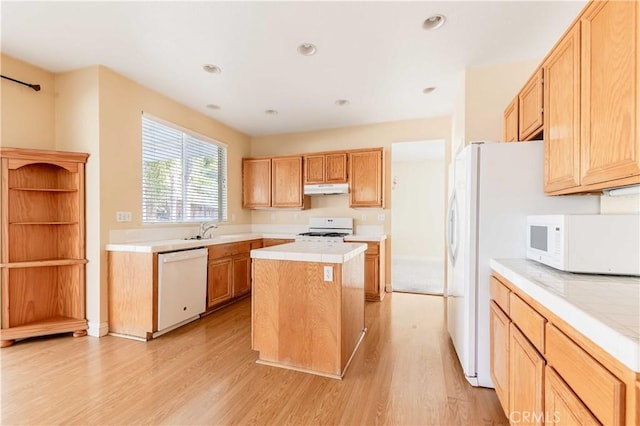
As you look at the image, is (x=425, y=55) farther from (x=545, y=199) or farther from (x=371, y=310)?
(x=371, y=310)

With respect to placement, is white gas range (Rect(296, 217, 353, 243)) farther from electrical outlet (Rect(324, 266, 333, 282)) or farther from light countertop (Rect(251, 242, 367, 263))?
electrical outlet (Rect(324, 266, 333, 282))

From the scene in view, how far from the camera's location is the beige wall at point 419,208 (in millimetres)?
6773

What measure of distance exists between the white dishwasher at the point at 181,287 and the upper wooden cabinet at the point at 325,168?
6.53ft

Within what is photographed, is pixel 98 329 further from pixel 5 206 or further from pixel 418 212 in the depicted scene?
pixel 418 212

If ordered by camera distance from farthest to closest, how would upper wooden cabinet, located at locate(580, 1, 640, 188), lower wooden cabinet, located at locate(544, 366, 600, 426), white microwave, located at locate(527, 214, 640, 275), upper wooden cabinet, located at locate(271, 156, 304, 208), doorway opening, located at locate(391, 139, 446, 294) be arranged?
doorway opening, located at locate(391, 139, 446, 294)
upper wooden cabinet, located at locate(271, 156, 304, 208)
white microwave, located at locate(527, 214, 640, 275)
upper wooden cabinet, located at locate(580, 1, 640, 188)
lower wooden cabinet, located at locate(544, 366, 600, 426)

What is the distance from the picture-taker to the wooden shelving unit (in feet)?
8.43

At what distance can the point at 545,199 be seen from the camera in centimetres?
190

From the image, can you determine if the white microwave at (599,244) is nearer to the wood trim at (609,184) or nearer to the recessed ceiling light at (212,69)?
the wood trim at (609,184)

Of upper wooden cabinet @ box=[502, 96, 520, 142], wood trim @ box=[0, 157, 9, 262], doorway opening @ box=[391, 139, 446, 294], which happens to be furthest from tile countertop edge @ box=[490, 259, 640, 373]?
doorway opening @ box=[391, 139, 446, 294]

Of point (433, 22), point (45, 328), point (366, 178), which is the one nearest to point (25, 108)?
point (45, 328)

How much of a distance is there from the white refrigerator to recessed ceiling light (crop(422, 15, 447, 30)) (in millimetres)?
940

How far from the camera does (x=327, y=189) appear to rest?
4402 millimetres

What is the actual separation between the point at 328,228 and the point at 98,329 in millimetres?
3112

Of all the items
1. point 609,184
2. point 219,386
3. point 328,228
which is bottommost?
point 219,386
